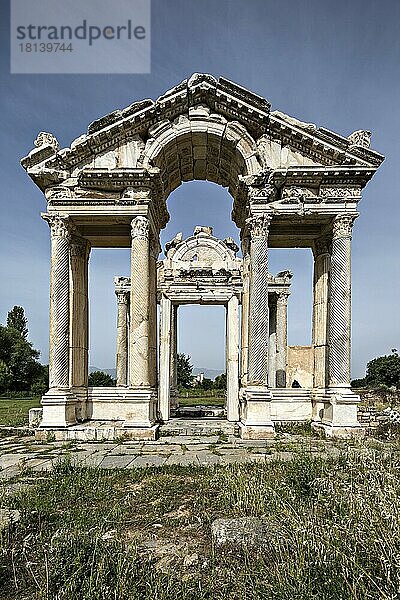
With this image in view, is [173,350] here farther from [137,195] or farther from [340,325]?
[340,325]

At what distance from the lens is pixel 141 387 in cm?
1446

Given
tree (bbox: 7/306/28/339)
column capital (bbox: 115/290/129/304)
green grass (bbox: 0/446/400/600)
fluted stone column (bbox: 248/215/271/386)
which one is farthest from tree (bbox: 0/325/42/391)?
green grass (bbox: 0/446/400/600)

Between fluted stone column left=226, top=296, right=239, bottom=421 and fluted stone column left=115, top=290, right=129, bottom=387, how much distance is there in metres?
4.95

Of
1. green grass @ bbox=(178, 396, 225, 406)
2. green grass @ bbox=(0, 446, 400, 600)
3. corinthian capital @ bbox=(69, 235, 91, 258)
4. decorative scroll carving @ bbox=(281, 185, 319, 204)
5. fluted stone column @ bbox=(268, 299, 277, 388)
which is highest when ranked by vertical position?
decorative scroll carving @ bbox=(281, 185, 319, 204)

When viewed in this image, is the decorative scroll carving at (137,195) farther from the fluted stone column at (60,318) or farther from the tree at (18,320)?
the tree at (18,320)

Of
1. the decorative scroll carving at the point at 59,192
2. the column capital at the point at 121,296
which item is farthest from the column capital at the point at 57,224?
the column capital at the point at 121,296

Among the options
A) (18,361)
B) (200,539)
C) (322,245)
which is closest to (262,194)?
(322,245)

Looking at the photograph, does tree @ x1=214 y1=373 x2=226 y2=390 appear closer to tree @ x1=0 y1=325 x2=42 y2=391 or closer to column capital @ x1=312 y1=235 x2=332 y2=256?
tree @ x1=0 y1=325 x2=42 y2=391

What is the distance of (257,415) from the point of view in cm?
1400

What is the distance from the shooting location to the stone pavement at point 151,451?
10055 millimetres

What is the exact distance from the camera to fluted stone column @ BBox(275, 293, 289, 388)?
82.6ft

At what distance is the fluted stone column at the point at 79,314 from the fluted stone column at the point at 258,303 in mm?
5655

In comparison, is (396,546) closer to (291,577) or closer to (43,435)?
(291,577)

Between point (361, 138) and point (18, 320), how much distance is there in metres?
67.9
